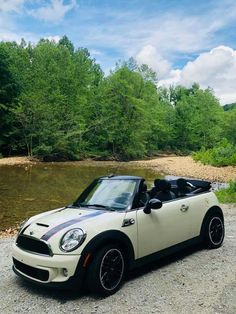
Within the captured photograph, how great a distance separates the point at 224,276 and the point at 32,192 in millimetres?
12156

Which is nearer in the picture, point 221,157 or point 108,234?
point 108,234

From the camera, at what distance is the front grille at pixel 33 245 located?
4.77 meters

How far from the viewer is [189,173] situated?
2666 cm

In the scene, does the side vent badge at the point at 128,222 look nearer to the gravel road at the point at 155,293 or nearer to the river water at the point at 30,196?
the gravel road at the point at 155,293

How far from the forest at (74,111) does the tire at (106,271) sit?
2537 centimetres

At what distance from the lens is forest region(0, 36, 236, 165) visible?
3666 cm

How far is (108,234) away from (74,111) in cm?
3989

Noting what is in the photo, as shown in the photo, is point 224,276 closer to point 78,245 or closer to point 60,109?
point 78,245

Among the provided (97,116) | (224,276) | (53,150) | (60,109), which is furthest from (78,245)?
(97,116)

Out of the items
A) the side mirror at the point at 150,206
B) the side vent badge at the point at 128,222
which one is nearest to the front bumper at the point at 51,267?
the side vent badge at the point at 128,222

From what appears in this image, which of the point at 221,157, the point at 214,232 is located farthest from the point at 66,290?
the point at 221,157

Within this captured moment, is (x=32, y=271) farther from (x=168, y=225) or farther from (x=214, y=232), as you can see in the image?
(x=214, y=232)

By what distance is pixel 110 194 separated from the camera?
5938 mm

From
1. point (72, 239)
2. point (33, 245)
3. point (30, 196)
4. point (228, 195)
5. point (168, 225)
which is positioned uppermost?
point (72, 239)
